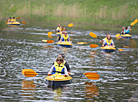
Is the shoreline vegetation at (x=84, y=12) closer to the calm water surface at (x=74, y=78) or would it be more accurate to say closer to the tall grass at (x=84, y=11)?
the tall grass at (x=84, y=11)

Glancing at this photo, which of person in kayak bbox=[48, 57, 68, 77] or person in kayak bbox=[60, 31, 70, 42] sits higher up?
person in kayak bbox=[60, 31, 70, 42]

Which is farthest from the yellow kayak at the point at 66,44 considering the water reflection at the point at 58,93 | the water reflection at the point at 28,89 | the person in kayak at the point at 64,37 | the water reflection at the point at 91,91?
the water reflection at the point at 58,93

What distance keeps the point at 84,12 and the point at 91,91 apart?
49.3 m

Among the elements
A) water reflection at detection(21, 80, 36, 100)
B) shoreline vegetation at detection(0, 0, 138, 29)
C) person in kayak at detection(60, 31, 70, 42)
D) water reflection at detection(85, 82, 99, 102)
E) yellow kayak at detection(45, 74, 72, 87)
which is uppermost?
shoreline vegetation at detection(0, 0, 138, 29)

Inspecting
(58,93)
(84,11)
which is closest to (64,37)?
(58,93)

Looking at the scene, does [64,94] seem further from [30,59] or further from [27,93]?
[30,59]

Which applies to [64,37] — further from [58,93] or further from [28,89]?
[58,93]

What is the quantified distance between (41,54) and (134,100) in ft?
43.0

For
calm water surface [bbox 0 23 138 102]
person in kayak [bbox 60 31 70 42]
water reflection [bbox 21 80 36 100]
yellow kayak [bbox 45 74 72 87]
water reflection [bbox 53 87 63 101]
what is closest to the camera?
water reflection [bbox 53 87 63 101]

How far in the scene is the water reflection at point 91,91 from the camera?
464 inches

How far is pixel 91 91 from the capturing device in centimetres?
1290

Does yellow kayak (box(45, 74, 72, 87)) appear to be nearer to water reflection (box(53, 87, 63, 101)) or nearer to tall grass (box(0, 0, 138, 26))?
water reflection (box(53, 87, 63, 101))

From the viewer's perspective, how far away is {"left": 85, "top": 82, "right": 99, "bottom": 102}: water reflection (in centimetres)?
1179

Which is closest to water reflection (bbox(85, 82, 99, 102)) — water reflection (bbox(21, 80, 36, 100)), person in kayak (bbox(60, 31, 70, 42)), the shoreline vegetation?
water reflection (bbox(21, 80, 36, 100))
